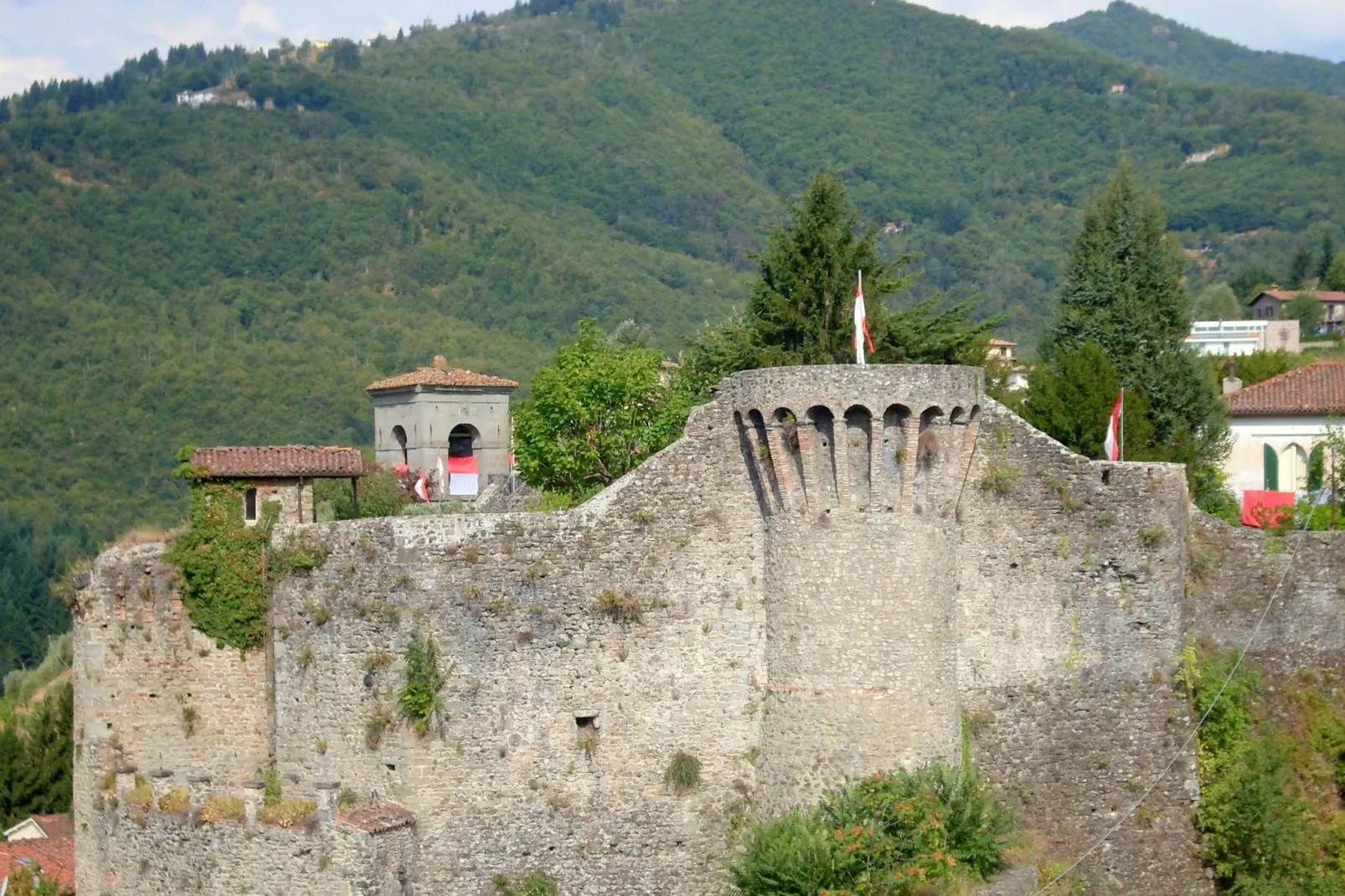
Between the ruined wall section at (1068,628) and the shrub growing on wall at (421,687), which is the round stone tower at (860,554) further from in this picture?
the shrub growing on wall at (421,687)

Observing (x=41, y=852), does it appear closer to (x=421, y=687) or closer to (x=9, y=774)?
(x=9, y=774)

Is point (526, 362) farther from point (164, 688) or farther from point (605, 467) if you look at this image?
point (164, 688)

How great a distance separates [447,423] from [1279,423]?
20.8 m

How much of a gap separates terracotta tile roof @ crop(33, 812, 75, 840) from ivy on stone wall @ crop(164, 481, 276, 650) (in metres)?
12.4

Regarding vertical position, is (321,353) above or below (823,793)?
above

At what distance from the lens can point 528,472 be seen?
40.2 metres

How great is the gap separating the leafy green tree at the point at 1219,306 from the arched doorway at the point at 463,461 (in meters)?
61.5

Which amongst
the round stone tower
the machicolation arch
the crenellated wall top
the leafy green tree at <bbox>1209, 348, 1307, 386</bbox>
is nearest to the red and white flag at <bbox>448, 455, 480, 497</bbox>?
the round stone tower

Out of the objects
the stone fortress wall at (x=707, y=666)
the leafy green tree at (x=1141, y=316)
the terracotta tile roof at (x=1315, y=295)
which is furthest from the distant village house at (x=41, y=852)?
the terracotta tile roof at (x=1315, y=295)

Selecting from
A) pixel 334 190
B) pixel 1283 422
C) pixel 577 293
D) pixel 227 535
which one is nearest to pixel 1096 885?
pixel 227 535

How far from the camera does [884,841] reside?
25.0m

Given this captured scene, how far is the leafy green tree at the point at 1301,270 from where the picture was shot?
119125mm

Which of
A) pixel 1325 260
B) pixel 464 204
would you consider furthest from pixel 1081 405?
pixel 464 204

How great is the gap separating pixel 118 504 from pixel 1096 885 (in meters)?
75.5
